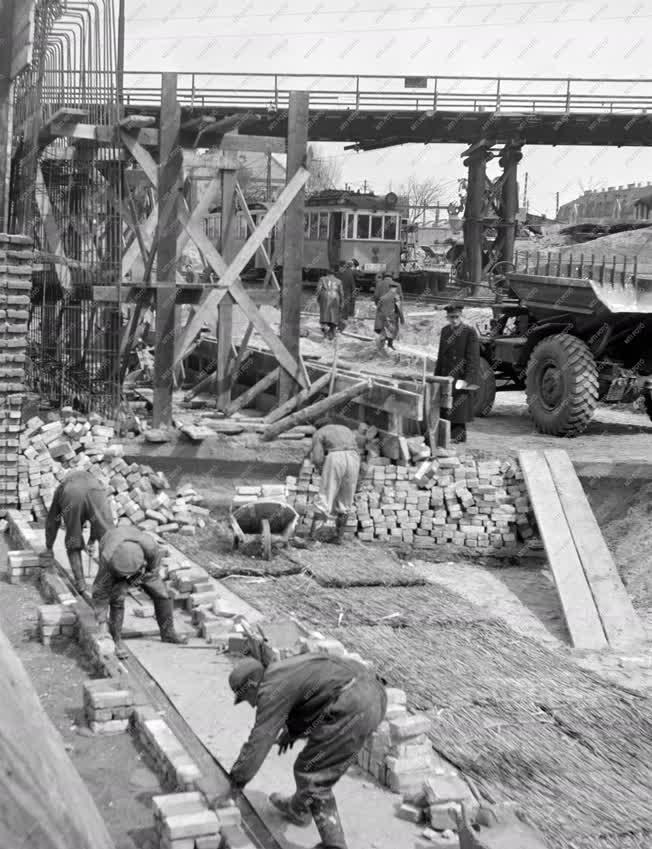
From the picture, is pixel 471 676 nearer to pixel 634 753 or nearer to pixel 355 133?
pixel 634 753

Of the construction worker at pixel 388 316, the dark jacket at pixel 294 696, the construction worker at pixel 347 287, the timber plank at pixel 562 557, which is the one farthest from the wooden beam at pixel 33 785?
the construction worker at pixel 347 287

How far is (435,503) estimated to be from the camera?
498 inches

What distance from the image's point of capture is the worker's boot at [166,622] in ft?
26.7

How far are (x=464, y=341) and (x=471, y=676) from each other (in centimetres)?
592

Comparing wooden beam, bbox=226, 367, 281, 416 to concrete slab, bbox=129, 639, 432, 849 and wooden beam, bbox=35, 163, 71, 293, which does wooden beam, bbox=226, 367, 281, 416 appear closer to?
wooden beam, bbox=35, 163, 71, 293

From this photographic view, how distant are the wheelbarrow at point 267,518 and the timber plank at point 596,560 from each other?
304 cm

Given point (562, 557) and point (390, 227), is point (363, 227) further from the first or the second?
point (562, 557)

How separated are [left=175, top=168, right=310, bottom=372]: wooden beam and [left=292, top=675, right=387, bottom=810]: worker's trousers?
326 inches

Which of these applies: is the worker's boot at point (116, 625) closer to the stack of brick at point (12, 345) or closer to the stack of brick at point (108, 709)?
the stack of brick at point (108, 709)

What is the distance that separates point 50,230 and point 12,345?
13.4 ft

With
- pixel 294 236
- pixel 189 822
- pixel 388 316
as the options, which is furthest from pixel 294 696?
pixel 388 316

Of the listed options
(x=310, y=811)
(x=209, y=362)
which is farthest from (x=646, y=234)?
(x=310, y=811)

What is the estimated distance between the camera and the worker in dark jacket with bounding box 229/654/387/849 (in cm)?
496

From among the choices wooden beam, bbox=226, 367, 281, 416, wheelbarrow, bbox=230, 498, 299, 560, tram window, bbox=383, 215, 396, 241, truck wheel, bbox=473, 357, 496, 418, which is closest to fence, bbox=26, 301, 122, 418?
wooden beam, bbox=226, 367, 281, 416
